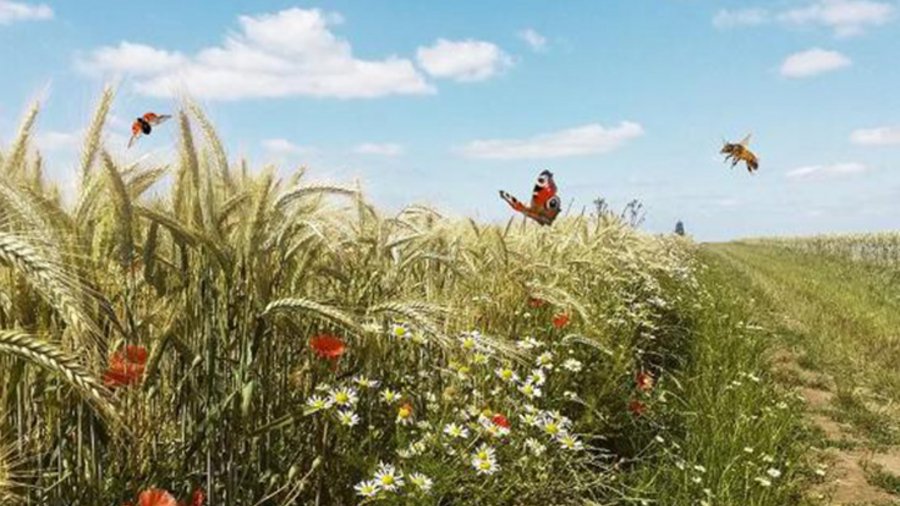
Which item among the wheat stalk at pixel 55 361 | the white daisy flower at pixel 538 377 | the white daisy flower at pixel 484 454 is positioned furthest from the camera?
the white daisy flower at pixel 538 377

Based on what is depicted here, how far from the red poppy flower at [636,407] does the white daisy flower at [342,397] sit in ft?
8.29

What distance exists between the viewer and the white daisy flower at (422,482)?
2.85 m

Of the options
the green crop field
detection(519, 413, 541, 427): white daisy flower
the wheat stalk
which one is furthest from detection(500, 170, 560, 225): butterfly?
the wheat stalk

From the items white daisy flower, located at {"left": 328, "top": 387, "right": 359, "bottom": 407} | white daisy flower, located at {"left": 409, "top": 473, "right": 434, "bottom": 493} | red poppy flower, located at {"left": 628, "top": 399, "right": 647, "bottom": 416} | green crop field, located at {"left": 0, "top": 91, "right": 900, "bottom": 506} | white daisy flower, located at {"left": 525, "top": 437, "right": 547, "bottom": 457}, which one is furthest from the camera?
red poppy flower, located at {"left": 628, "top": 399, "right": 647, "bottom": 416}

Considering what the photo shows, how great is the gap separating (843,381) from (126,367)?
7.96 m

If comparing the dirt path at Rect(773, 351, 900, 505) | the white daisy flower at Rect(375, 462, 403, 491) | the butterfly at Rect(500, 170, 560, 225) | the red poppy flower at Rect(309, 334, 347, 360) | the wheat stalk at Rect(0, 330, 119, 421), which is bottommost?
the dirt path at Rect(773, 351, 900, 505)

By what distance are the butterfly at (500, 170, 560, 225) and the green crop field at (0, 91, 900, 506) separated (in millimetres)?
1326

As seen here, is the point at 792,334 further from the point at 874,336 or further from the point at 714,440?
the point at 714,440

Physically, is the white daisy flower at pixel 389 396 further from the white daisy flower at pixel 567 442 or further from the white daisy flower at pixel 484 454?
the white daisy flower at pixel 567 442

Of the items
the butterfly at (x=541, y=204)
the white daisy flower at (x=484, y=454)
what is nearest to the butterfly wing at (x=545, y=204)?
the butterfly at (x=541, y=204)

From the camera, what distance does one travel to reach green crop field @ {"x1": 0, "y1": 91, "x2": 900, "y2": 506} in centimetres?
223

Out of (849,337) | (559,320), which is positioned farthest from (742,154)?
(559,320)

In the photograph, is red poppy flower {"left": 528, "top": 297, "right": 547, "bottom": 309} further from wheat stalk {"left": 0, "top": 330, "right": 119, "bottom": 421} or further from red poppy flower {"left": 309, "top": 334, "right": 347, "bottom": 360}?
wheat stalk {"left": 0, "top": 330, "right": 119, "bottom": 421}

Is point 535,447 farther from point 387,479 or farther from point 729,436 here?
point 729,436
